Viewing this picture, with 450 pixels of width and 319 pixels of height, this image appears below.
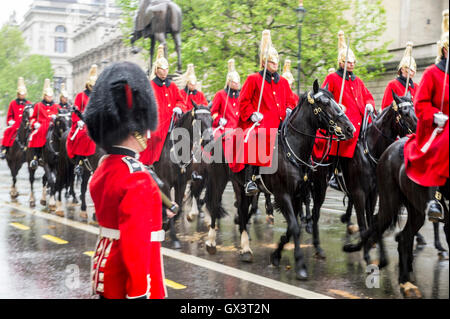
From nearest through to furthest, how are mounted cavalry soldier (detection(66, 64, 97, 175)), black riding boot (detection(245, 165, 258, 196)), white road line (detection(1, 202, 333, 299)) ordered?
white road line (detection(1, 202, 333, 299)) < black riding boot (detection(245, 165, 258, 196)) < mounted cavalry soldier (detection(66, 64, 97, 175))

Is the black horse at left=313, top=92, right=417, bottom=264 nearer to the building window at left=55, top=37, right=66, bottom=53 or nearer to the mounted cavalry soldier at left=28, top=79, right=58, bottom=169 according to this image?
the mounted cavalry soldier at left=28, top=79, right=58, bottom=169

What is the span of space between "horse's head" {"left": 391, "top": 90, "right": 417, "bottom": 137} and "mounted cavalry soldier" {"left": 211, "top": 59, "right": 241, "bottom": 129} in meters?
3.71

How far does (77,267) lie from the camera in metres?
7.67

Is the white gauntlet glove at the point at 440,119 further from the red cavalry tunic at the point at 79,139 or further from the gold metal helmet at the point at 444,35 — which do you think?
the red cavalry tunic at the point at 79,139

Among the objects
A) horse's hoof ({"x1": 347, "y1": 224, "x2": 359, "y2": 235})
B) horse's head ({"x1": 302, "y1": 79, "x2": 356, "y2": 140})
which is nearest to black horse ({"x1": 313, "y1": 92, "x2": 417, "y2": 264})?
horse's head ({"x1": 302, "y1": 79, "x2": 356, "y2": 140})

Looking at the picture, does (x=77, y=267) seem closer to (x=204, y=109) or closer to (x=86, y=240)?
(x=86, y=240)

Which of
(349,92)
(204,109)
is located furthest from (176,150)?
(349,92)

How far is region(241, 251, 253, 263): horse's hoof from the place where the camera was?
7973 mm

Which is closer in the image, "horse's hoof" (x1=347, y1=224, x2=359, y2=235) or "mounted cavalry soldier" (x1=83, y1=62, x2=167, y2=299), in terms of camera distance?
"mounted cavalry soldier" (x1=83, y1=62, x2=167, y2=299)

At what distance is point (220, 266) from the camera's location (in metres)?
7.72

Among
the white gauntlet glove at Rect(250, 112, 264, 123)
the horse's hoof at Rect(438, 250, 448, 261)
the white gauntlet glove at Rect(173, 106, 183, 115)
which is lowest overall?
the horse's hoof at Rect(438, 250, 448, 261)

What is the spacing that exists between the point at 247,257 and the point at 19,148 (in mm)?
9890
